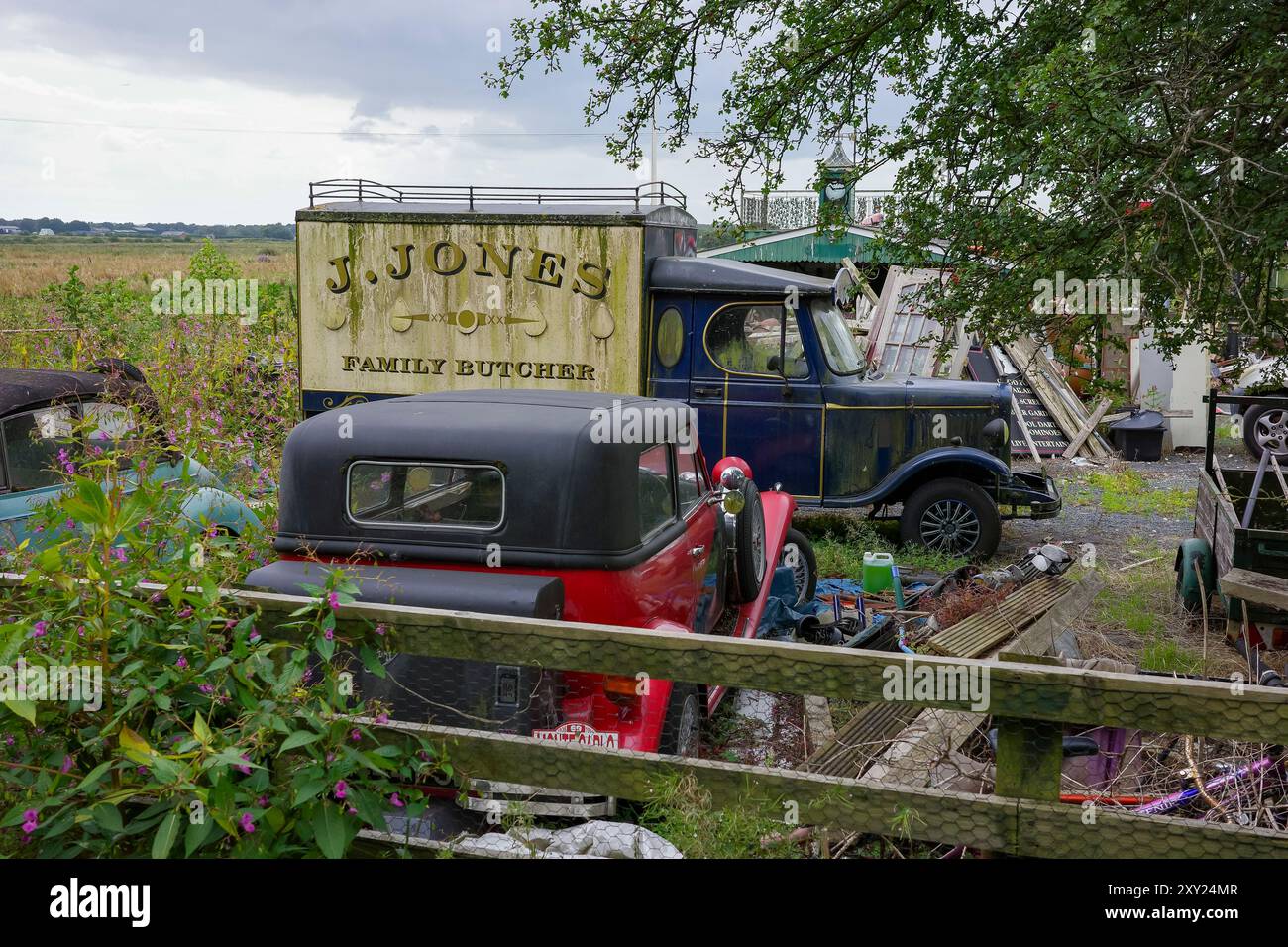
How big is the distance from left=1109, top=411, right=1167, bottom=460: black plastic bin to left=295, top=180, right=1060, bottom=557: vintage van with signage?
6.41 m

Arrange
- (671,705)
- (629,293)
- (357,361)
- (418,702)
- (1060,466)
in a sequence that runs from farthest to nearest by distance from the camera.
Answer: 1. (1060,466)
2. (357,361)
3. (629,293)
4. (671,705)
5. (418,702)

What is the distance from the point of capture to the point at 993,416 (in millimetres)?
10055

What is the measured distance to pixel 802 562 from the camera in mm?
8023

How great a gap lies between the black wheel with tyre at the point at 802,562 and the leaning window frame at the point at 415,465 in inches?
164

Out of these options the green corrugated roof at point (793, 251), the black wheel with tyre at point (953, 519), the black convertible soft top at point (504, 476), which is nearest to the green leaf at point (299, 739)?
the black convertible soft top at point (504, 476)

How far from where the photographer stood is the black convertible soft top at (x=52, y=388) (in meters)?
6.30

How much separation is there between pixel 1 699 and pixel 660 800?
5.89 ft

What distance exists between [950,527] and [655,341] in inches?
124

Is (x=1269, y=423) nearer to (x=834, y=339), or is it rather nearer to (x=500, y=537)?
(x=834, y=339)

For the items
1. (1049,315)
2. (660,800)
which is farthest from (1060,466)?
(660,800)

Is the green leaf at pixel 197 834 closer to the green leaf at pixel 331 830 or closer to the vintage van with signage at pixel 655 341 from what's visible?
the green leaf at pixel 331 830

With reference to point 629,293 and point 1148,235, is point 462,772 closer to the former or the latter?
point 1148,235

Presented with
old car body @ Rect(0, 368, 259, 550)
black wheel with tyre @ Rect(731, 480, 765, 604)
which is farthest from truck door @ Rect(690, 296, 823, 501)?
old car body @ Rect(0, 368, 259, 550)

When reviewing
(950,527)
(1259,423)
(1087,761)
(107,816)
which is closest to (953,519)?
(950,527)
